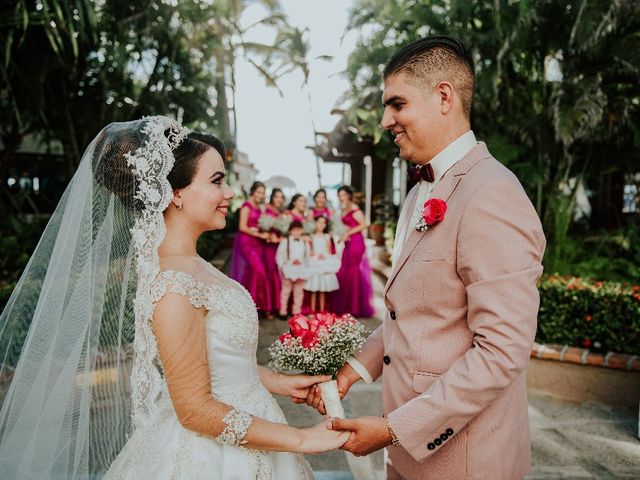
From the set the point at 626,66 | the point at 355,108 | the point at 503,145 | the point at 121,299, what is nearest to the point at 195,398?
the point at 121,299

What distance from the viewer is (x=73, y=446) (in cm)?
183

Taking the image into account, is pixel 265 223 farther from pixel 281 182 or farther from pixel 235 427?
pixel 235 427

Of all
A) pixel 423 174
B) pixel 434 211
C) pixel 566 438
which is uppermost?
pixel 423 174

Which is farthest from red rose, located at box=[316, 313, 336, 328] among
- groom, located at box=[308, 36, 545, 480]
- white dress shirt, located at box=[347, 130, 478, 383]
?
white dress shirt, located at box=[347, 130, 478, 383]

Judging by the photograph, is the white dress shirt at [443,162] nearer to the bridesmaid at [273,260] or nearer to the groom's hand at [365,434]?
the groom's hand at [365,434]

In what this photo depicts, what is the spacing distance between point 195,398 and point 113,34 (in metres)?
9.63

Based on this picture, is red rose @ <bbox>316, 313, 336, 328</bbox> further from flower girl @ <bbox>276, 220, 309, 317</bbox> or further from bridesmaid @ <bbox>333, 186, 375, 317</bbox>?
bridesmaid @ <bbox>333, 186, 375, 317</bbox>

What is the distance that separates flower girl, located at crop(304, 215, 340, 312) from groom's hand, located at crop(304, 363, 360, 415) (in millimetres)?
6600

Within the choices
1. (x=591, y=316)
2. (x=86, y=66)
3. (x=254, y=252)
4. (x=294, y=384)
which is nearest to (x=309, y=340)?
(x=294, y=384)

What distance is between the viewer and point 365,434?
1.68 metres

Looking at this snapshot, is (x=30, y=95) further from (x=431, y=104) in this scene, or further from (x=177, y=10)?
(x=431, y=104)

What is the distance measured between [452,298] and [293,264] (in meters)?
7.28

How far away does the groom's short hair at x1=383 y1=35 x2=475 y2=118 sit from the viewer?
1792 mm

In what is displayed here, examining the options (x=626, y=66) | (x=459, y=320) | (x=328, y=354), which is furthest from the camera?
(x=626, y=66)
